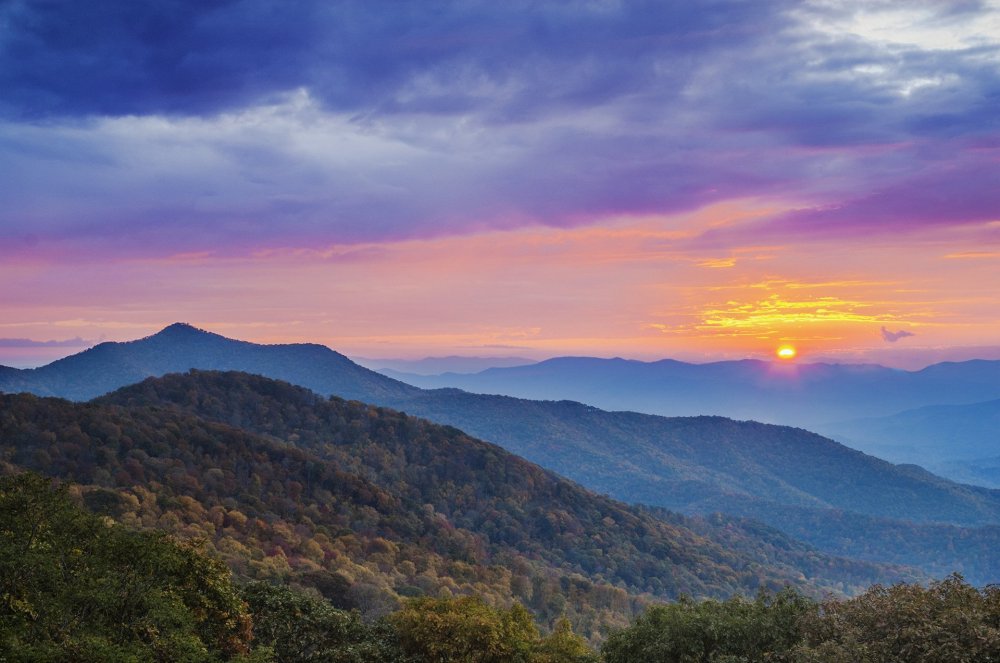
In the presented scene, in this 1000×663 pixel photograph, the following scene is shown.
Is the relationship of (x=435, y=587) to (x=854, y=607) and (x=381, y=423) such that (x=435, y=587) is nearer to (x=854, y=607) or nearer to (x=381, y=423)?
(x=854, y=607)

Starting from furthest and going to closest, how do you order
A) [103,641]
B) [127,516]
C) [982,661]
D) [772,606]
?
[127,516] < [772,606] < [982,661] < [103,641]

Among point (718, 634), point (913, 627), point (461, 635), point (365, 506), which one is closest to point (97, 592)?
point (461, 635)

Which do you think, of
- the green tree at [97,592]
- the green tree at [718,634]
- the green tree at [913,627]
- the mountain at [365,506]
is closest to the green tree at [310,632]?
the green tree at [97,592]

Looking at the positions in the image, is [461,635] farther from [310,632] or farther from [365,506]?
[365,506]

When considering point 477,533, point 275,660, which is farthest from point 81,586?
point 477,533

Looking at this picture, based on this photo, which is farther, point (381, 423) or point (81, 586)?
point (381, 423)

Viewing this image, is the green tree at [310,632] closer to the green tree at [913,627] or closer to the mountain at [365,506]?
the green tree at [913,627]

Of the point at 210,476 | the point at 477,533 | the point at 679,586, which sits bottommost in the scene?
the point at 679,586
